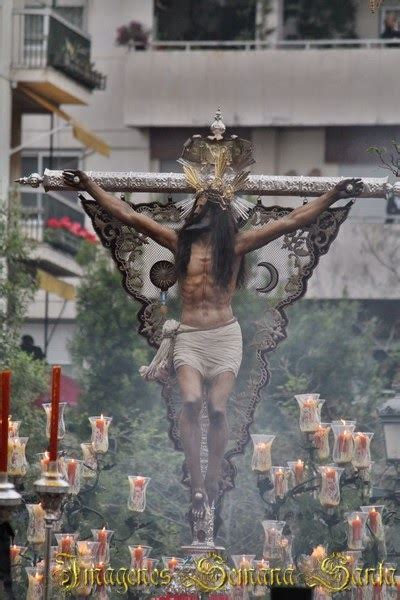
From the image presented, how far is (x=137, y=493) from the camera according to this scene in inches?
893

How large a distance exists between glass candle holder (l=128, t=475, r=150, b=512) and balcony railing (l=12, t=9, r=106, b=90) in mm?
17626

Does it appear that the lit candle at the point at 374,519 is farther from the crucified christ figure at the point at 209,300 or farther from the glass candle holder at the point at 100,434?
the glass candle holder at the point at 100,434

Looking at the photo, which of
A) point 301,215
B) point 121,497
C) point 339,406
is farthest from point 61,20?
point 301,215

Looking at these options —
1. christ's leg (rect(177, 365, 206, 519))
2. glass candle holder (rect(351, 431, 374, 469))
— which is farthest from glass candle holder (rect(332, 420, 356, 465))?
christ's leg (rect(177, 365, 206, 519))

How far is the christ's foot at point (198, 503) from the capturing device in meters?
21.6

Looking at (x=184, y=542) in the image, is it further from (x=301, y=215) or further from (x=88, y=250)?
(x=88, y=250)

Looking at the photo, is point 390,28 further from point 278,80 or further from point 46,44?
point 46,44

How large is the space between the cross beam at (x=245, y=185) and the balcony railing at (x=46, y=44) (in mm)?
17661

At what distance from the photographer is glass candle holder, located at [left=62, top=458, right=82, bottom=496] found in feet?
74.5

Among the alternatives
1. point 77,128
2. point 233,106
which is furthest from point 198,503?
point 233,106

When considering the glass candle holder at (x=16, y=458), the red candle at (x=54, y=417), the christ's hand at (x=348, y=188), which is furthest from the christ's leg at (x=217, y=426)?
the red candle at (x=54, y=417)

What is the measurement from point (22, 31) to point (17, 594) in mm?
18780

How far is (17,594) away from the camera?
22.1 m

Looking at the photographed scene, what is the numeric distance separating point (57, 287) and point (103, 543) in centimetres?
1874
